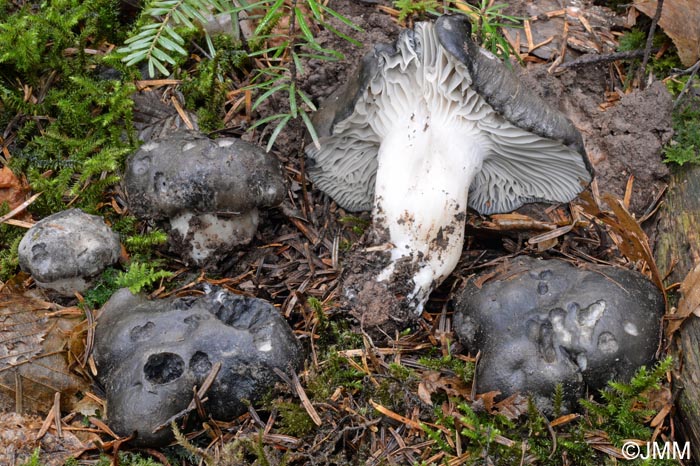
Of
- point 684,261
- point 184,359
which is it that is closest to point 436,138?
point 684,261

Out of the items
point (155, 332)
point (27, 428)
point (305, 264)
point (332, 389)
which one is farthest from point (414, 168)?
point (27, 428)

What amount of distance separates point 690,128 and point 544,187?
0.79m

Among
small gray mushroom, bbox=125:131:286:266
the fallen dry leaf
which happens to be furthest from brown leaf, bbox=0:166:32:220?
the fallen dry leaf

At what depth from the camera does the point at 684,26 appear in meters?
3.58

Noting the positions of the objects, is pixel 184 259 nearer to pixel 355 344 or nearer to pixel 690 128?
pixel 355 344

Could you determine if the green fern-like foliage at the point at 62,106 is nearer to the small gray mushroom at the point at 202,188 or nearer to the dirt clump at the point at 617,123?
the small gray mushroom at the point at 202,188

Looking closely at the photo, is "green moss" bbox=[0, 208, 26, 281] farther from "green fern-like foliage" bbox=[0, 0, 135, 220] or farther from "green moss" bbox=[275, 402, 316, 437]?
"green moss" bbox=[275, 402, 316, 437]

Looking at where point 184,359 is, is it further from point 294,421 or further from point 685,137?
point 685,137

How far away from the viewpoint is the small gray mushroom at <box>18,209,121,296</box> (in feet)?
10.4

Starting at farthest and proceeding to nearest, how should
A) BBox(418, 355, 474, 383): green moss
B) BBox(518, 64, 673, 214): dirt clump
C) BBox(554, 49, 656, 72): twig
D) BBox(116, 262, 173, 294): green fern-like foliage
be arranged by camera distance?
BBox(554, 49, 656, 72): twig, BBox(518, 64, 673, 214): dirt clump, BBox(116, 262, 173, 294): green fern-like foliage, BBox(418, 355, 474, 383): green moss

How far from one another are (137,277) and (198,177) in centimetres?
58

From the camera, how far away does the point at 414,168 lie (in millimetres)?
3135

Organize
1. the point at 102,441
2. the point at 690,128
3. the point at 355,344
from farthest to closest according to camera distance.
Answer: the point at 690,128
the point at 355,344
the point at 102,441

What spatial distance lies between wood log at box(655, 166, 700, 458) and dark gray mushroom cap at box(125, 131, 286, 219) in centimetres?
196
